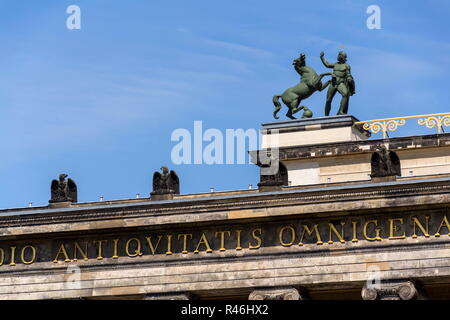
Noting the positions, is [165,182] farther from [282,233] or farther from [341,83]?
[341,83]

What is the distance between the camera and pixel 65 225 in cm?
8206

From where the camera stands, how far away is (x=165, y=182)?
270ft

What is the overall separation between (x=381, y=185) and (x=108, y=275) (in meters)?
11.0

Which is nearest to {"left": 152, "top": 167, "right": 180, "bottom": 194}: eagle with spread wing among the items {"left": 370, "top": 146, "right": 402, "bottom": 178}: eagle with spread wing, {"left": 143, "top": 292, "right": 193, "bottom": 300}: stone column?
{"left": 143, "top": 292, "right": 193, "bottom": 300}: stone column

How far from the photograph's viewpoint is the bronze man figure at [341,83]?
290 ft

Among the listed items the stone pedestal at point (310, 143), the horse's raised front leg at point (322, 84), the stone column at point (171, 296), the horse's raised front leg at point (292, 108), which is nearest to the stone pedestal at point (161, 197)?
the stone column at point (171, 296)

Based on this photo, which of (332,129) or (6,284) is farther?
(332,129)

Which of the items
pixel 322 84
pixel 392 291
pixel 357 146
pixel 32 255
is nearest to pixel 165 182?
pixel 32 255

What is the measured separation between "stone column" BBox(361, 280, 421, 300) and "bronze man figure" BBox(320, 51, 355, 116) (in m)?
12.4

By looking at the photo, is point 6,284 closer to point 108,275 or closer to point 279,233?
point 108,275

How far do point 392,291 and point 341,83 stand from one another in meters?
13.3

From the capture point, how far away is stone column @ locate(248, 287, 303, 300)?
78.8 metres
